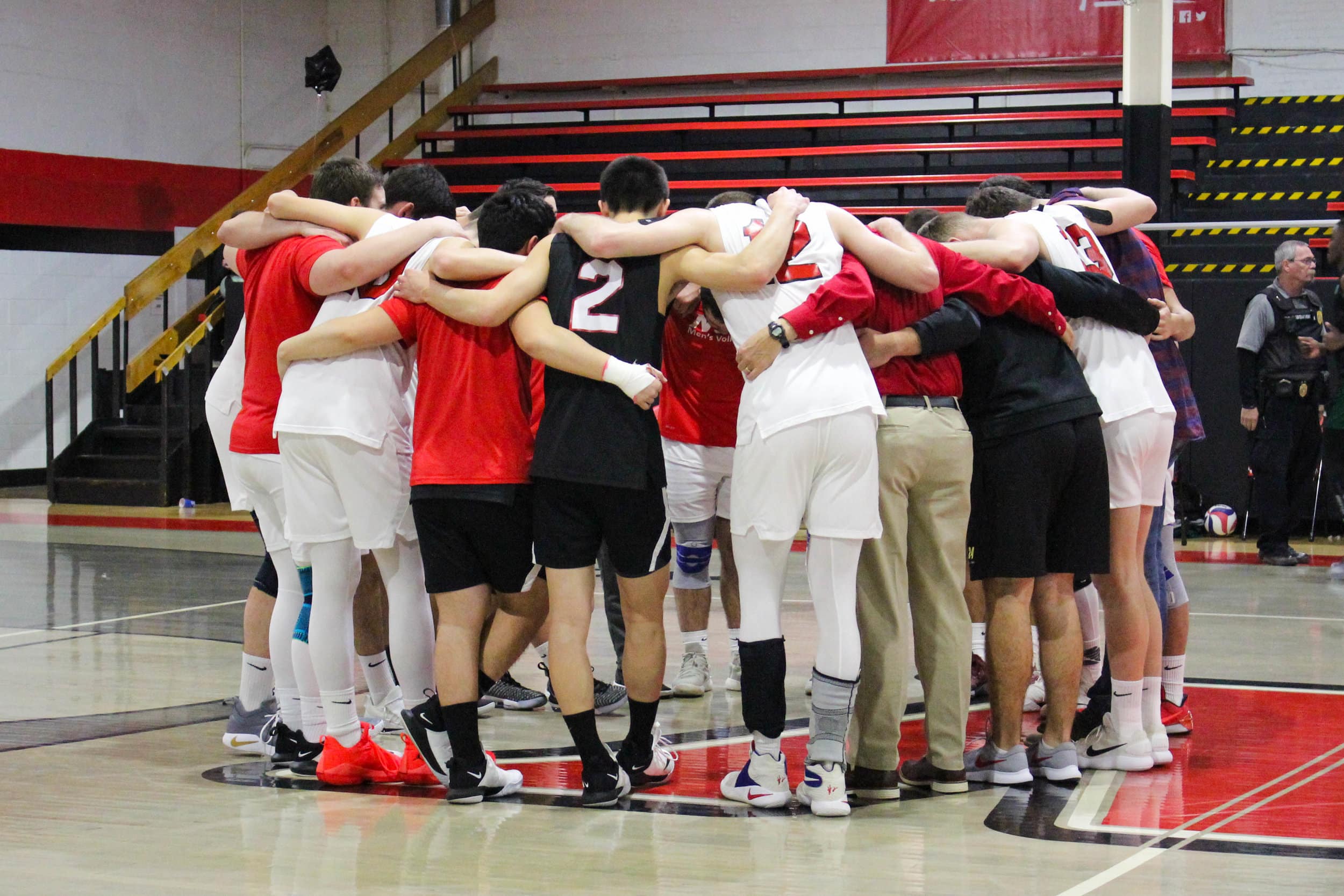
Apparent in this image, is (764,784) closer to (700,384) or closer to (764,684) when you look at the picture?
(764,684)

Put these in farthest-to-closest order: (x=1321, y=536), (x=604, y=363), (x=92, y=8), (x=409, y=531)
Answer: (x=92, y=8) < (x=1321, y=536) < (x=409, y=531) < (x=604, y=363)

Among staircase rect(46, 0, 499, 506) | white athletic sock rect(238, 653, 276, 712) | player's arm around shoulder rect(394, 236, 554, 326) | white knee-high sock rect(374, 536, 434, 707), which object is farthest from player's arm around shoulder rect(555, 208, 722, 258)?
staircase rect(46, 0, 499, 506)

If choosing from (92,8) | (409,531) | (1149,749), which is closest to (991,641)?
(1149,749)

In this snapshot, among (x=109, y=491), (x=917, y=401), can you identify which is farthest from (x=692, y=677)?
(x=109, y=491)

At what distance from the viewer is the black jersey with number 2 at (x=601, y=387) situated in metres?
3.61

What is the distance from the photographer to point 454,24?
16328 millimetres

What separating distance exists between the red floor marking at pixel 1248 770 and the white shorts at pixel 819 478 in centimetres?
92

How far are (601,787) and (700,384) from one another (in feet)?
5.66

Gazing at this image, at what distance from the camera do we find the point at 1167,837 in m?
3.42

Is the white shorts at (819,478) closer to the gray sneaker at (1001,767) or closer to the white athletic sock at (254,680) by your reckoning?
the gray sneaker at (1001,767)

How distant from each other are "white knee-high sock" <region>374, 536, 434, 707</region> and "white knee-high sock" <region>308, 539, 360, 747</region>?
0.10 m

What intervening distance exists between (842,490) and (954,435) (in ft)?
1.27

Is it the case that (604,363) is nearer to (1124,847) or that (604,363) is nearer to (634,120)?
(1124,847)

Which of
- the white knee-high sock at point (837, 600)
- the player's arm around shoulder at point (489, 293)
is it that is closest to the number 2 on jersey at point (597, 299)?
the player's arm around shoulder at point (489, 293)
